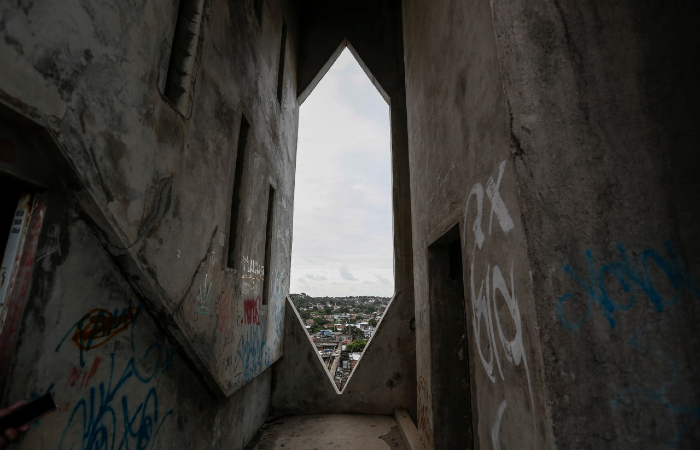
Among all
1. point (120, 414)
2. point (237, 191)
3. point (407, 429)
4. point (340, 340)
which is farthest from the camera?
point (340, 340)

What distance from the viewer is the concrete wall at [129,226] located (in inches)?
58.0

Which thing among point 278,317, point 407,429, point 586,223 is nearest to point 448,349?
point 586,223

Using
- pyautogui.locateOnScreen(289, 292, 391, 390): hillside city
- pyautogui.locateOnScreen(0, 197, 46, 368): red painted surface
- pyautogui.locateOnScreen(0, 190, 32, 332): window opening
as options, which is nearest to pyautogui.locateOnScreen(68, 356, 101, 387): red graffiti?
pyautogui.locateOnScreen(0, 197, 46, 368): red painted surface

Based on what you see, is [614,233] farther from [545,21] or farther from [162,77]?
[162,77]

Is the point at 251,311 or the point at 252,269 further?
the point at 252,269

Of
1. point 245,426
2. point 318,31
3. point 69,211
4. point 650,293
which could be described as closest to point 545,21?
point 650,293

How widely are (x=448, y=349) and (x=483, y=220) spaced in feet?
A: 5.90

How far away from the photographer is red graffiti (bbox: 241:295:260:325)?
4112 mm

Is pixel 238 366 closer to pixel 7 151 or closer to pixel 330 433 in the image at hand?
pixel 330 433

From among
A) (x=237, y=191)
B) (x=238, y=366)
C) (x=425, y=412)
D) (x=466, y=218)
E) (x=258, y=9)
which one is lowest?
(x=425, y=412)

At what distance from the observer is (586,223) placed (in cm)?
144

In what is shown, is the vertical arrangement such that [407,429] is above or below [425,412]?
below

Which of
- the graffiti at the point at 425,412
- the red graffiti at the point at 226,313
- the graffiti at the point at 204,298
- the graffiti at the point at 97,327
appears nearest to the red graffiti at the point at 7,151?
the graffiti at the point at 97,327

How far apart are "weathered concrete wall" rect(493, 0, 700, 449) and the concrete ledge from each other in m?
3.30
